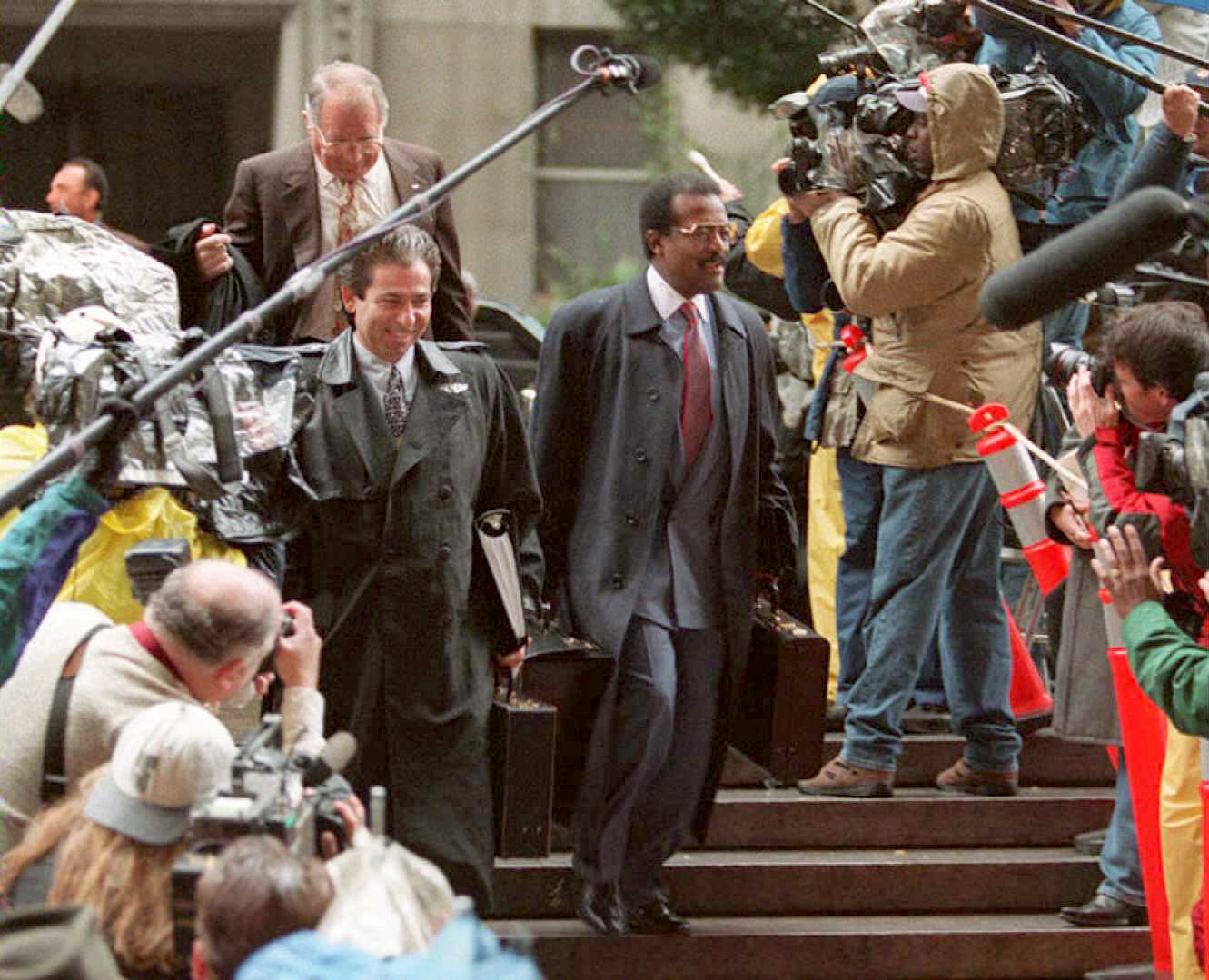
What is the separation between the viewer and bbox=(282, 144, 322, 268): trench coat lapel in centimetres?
710

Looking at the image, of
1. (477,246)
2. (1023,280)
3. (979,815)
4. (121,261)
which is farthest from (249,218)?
(477,246)

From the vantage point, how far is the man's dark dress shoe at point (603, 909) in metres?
6.82

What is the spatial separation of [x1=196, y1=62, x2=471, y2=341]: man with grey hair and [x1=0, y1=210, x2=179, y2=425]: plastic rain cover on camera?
1.38 ft

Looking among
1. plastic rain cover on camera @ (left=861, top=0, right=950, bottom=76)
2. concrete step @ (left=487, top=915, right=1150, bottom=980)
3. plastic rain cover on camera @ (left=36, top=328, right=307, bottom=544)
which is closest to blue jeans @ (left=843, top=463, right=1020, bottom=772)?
concrete step @ (left=487, top=915, right=1150, bottom=980)

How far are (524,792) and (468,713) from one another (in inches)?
10.4

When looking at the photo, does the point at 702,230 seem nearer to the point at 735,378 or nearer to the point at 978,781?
the point at 735,378

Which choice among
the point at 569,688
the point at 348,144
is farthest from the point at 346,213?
the point at 569,688

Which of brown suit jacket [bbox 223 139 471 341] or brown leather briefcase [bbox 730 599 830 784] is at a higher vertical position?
brown suit jacket [bbox 223 139 471 341]

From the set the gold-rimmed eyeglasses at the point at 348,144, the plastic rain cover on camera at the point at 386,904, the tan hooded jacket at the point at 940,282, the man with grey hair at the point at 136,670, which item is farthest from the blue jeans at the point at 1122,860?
the plastic rain cover on camera at the point at 386,904

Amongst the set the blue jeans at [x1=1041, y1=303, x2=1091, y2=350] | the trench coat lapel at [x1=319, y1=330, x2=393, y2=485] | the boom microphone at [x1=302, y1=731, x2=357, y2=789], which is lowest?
the boom microphone at [x1=302, y1=731, x2=357, y2=789]

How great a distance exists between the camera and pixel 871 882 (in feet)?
24.1

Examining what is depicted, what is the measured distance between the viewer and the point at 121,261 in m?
6.47

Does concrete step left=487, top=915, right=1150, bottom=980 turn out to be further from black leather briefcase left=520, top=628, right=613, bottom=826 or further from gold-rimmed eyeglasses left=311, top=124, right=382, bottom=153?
gold-rimmed eyeglasses left=311, top=124, right=382, bottom=153

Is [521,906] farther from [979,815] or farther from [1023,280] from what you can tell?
[1023,280]
